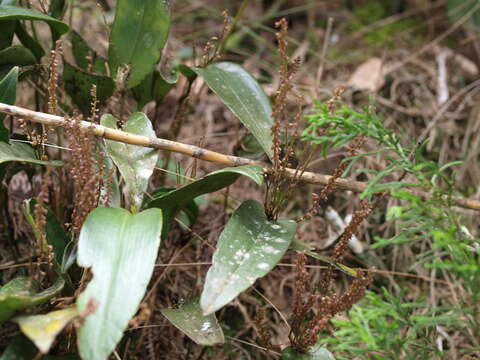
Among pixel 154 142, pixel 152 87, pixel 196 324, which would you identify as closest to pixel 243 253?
pixel 196 324

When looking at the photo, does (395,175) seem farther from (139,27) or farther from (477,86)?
(139,27)

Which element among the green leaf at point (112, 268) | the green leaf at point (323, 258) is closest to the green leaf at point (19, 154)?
the green leaf at point (112, 268)

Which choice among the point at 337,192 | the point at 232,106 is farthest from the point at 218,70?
the point at 337,192

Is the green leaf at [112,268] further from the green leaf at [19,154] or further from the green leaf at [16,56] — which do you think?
the green leaf at [16,56]

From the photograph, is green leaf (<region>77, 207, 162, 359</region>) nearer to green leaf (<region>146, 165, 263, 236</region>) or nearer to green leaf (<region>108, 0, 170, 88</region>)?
green leaf (<region>146, 165, 263, 236</region>)

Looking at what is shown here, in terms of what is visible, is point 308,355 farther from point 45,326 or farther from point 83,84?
point 83,84

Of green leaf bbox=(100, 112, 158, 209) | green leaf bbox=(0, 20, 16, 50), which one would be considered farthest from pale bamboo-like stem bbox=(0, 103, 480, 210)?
green leaf bbox=(0, 20, 16, 50)
